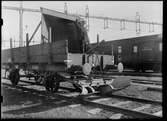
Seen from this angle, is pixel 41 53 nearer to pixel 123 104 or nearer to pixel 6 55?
pixel 123 104

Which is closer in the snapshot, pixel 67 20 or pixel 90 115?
pixel 90 115

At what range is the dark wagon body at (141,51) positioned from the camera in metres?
18.4

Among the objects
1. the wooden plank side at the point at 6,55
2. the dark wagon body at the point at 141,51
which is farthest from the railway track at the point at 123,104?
the dark wagon body at the point at 141,51

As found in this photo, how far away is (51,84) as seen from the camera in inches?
320

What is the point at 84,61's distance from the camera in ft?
24.0

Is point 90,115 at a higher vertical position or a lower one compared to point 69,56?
lower

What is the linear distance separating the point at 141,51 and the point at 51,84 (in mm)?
13829

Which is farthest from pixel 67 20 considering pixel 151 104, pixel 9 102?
pixel 151 104

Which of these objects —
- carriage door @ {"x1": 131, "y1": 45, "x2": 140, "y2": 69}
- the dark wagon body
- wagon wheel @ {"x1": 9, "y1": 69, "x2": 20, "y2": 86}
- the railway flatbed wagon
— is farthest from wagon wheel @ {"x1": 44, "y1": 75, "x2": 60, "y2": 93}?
carriage door @ {"x1": 131, "y1": 45, "x2": 140, "y2": 69}

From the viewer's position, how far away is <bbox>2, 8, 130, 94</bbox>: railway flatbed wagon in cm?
696

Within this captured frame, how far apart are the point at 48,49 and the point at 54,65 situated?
638 mm

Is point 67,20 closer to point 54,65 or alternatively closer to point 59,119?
point 54,65

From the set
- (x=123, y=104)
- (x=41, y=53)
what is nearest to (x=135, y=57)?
(x=41, y=53)
